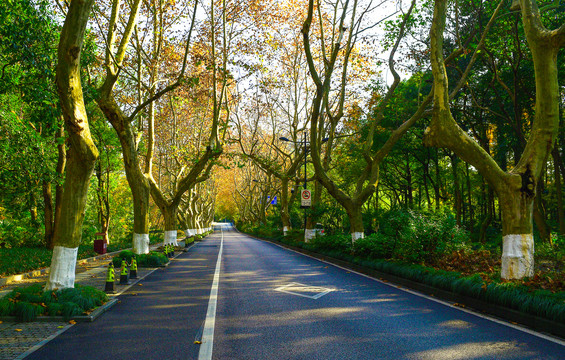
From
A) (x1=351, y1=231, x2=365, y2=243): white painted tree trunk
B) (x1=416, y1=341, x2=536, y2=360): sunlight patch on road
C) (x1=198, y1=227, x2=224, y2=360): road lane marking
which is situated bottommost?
(x1=198, y1=227, x2=224, y2=360): road lane marking

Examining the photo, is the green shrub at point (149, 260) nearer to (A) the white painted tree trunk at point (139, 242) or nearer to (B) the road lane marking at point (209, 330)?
(A) the white painted tree trunk at point (139, 242)

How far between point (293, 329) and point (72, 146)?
17.7ft

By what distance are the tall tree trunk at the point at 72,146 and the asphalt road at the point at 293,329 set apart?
140 centimetres

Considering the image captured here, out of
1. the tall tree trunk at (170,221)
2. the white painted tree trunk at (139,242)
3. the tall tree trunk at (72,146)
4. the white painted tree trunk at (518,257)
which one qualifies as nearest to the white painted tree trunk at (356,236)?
the white painted tree trunk at (139,242)

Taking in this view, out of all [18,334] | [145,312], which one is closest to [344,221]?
[145,312]

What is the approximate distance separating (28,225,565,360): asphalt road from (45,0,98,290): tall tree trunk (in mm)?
1397

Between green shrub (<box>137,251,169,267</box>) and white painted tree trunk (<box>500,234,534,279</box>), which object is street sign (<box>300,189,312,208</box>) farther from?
white painted tree trunk (<box>500,234,534,279</box>)

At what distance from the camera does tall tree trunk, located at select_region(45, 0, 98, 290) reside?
25.4ft

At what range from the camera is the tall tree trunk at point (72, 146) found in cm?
775

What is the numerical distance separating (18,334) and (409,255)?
9.43 meters

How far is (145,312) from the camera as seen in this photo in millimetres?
7578

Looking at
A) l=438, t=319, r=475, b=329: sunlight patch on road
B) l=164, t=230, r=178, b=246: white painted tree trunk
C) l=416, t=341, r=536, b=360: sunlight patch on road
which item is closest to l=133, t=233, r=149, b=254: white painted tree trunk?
l=164, t=230, r=178, b=246: white painted tree trunk

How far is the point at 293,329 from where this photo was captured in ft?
20.6

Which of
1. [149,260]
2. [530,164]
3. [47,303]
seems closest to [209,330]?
[47,303]
